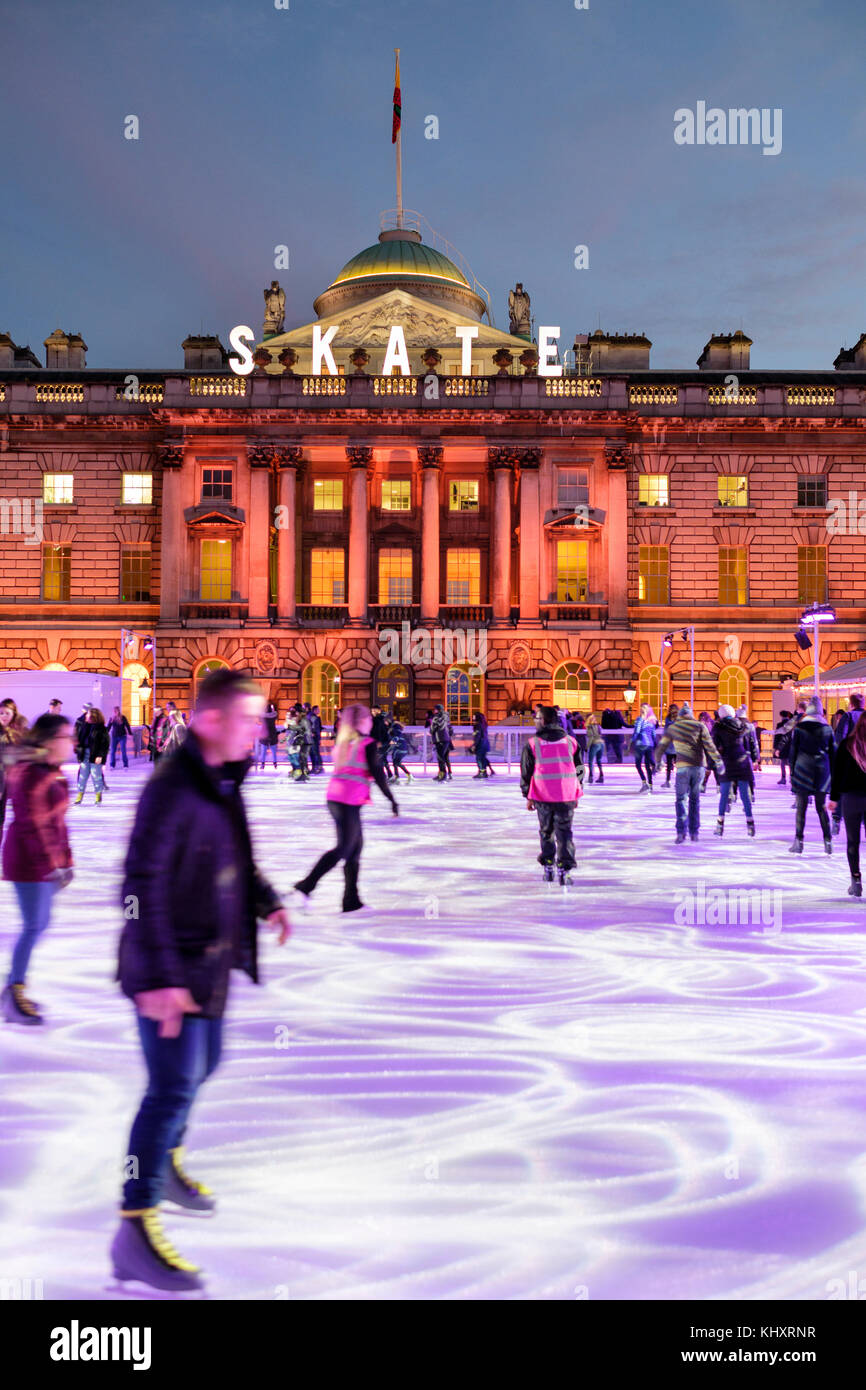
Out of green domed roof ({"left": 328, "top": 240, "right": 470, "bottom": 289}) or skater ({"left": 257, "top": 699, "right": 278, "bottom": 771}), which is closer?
skater ({"left": 257, "top": 699, "right": 278, "bottom": 771})

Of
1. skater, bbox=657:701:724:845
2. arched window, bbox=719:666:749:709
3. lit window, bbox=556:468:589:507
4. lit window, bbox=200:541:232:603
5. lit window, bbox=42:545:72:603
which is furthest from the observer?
lit window, bbox=42:545:72:603

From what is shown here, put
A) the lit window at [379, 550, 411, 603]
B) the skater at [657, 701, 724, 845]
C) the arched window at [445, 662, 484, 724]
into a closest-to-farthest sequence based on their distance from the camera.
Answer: the skater at [657, 701, 724, 845] < the arched window at [445, 662, 484, 724] < the lit window at [379, 550, 411, 603]

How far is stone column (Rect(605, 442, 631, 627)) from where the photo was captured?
45.2 m

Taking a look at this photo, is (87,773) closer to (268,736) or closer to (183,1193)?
(268,736)

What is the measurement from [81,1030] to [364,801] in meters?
3.88

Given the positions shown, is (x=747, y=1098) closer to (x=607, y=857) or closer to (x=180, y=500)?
(x=607, y=857)

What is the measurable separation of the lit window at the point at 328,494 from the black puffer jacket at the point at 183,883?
45163mm

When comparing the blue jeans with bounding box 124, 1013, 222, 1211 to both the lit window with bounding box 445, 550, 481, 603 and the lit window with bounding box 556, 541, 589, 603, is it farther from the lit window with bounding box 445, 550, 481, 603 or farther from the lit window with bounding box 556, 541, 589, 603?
the lit window with bounding box 445, 550, 481, 603

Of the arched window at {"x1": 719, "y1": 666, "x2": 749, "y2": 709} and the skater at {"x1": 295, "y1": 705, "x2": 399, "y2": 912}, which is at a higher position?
the arched window at {"x1": 719, "y1": 666, "x2": 749, "y2": 709}

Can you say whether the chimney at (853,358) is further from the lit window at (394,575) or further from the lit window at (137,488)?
the lit window at (137,488)

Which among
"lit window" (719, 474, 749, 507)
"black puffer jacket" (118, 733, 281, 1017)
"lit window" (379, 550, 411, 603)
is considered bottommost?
"black puffer jacket" (118, 733, 281, 1017)

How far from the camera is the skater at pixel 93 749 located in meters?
19.5

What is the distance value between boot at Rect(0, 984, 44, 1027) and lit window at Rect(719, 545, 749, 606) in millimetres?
43960

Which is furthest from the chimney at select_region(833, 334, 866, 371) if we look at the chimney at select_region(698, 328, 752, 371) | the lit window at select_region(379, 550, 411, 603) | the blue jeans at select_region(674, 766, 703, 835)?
the blue jeans at select_region(674, 766, 703, 835)
